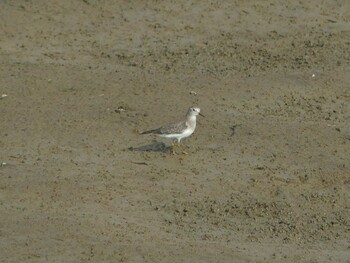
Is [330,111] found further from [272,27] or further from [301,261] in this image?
[301,261]

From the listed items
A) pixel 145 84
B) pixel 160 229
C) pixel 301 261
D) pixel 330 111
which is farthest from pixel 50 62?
pixel 301 261

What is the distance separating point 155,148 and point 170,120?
731mm

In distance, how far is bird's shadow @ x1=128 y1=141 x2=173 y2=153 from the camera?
1631 centimetres

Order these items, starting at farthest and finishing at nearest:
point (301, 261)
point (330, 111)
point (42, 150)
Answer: point (330, 111)
point (42, 150)
point (301, 261)

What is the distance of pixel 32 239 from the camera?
13688 millimetres

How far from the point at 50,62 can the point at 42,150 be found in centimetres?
299

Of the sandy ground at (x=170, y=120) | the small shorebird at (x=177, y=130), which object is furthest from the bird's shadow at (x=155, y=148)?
the small shorebird at (x=177, y=130)

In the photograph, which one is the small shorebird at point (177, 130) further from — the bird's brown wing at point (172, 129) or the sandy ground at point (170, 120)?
the sandy ground at point (170, 120)

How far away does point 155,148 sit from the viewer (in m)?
16.5

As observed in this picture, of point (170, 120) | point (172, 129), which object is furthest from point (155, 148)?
point (170, 120)

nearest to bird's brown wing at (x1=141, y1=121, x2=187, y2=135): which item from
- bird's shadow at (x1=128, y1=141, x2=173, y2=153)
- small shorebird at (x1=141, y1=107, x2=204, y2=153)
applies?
small shorebird at (x1=141, y1=107, x2=204, y2=153)

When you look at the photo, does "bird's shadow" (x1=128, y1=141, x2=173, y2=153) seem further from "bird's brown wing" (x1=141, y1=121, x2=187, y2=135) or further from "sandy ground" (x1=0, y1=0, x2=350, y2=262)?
"bird's brown wing" (x1=141, y1=121, x2=187, y2=135)

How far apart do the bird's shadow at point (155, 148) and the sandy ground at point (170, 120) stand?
4cm

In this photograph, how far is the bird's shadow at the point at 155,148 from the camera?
16312 millimetres
